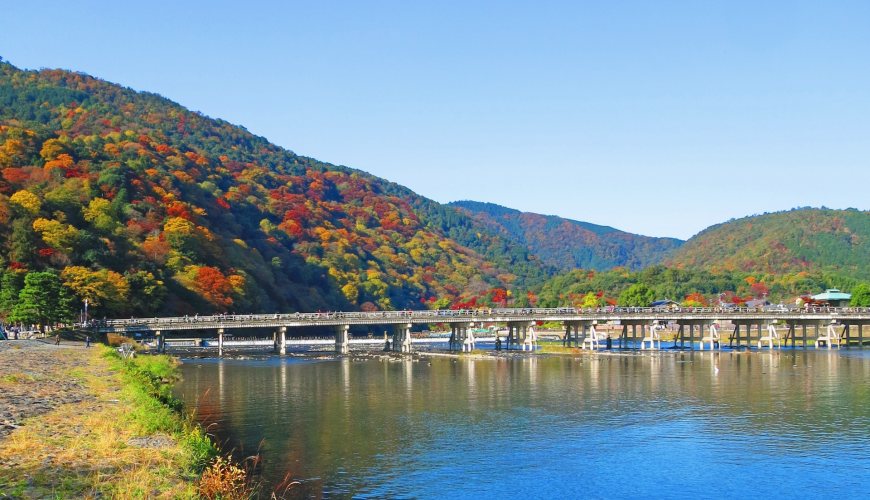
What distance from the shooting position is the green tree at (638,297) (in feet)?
496

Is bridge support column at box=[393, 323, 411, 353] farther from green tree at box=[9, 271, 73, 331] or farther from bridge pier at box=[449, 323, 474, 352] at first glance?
green tree at box=[9, 271, 73, 331]

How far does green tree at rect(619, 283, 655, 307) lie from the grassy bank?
124754mm

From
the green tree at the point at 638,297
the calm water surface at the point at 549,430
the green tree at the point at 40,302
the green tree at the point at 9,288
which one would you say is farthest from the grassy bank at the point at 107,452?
the green tree at the point at 638,297

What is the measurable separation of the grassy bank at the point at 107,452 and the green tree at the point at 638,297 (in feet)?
409

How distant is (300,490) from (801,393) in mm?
37780

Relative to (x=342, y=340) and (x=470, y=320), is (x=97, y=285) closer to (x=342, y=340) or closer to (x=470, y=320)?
(x=342, y=340)

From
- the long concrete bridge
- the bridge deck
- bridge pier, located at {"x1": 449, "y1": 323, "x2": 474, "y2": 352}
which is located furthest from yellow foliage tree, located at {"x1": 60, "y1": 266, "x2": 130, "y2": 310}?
bridge pier, located at {"x1": 449, "y1": 323, "x2": 474, "y2": 352}

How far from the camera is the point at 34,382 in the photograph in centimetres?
3781

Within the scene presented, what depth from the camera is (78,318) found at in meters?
92.6

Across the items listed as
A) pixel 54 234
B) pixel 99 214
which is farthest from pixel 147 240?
pixel 54 234

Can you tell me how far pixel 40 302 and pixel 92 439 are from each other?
59216 millimetres

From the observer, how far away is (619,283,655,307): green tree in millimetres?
151125

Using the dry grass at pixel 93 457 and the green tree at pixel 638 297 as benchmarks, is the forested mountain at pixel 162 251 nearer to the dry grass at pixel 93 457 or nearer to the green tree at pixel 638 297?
the green tree at pixel 638 297

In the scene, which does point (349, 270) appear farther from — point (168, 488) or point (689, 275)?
point (168, 488)
